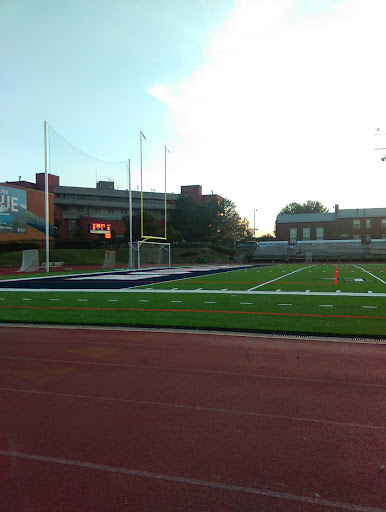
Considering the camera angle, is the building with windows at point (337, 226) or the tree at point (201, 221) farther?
the tree at point (201, 221)

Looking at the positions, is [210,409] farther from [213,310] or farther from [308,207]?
[308,207]

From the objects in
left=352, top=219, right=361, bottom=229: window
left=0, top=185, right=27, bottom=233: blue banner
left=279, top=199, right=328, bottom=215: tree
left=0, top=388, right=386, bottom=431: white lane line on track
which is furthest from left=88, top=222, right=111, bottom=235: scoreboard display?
left=279, top=199, right=328, bottom=215: tree

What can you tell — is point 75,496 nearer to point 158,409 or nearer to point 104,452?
point 104,452

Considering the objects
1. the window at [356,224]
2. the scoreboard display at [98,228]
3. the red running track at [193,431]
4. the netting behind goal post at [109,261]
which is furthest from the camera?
the window at [356,224]

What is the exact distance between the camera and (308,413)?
3.93 meters

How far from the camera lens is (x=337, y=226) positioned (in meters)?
75.4

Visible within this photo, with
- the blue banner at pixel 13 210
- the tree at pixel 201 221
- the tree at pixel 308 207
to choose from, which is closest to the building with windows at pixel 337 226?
the tree at pixel 201 221

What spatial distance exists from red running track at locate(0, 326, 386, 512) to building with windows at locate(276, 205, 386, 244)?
69358 mm

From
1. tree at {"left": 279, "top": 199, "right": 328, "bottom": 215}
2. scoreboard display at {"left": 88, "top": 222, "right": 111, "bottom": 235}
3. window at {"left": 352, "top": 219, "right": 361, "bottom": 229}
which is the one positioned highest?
tree at {"left": 279, "top": 199, "right": 328, "bottom": 215}

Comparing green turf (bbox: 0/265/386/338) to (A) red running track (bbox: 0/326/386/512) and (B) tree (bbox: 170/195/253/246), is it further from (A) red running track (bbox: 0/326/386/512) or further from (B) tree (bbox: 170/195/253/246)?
(B) tree (bbox: 170/195/253/246)

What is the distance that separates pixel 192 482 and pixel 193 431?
768 millimetres

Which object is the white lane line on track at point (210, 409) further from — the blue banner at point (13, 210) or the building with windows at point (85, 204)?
the building with windows at point (85, 204)

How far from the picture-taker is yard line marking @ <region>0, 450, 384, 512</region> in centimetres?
255

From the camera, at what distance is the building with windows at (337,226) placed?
73.4 m
